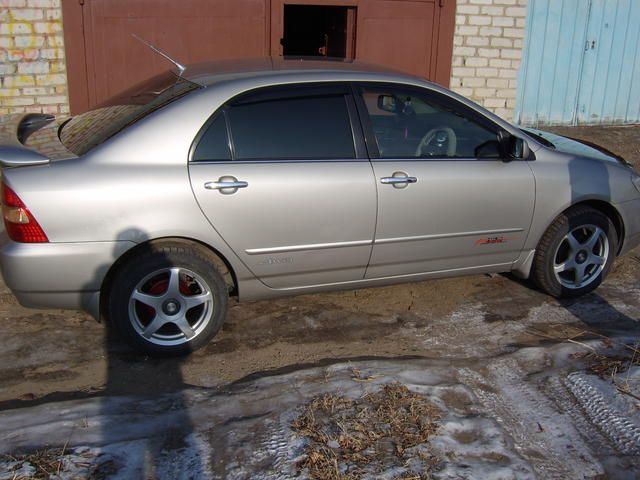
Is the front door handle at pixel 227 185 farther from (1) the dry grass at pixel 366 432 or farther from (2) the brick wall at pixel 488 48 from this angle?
(2) the brick wall at pixel 488 48

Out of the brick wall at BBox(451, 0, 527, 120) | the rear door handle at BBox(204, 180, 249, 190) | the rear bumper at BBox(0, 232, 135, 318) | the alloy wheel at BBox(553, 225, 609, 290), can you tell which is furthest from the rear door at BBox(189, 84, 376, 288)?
the brick wall at BBox(451, 0, 527, 120)

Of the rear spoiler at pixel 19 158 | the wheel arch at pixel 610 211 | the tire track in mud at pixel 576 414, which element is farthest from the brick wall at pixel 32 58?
the tire track in mud at pixel 576 414

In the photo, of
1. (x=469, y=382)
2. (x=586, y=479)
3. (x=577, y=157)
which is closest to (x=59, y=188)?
(x=469, y=382)

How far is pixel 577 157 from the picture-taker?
17.0 feet

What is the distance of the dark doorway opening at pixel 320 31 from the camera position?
988 cm

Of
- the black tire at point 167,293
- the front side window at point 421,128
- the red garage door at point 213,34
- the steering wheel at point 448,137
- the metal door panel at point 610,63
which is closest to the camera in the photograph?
the black tire at point 167,293

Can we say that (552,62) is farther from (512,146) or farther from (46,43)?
(46,43)

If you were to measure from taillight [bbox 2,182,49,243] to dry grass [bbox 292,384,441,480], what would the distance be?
5.67 feet

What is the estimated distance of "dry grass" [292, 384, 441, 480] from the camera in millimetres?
3268

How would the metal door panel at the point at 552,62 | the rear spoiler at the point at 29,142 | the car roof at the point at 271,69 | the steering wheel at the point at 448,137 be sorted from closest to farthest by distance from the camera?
the rear spoiler at the point at 29,142
the car roof at the point at 271,69
the steering wheel at the point at 448,137
the metal door panel at the point at 552,62

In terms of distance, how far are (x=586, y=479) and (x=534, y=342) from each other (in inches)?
55.6

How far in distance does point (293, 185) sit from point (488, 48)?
22.0 feet

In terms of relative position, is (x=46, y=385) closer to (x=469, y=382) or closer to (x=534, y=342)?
(x=469, y=382)

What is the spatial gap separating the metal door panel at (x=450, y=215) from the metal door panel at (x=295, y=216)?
14 centimetres
